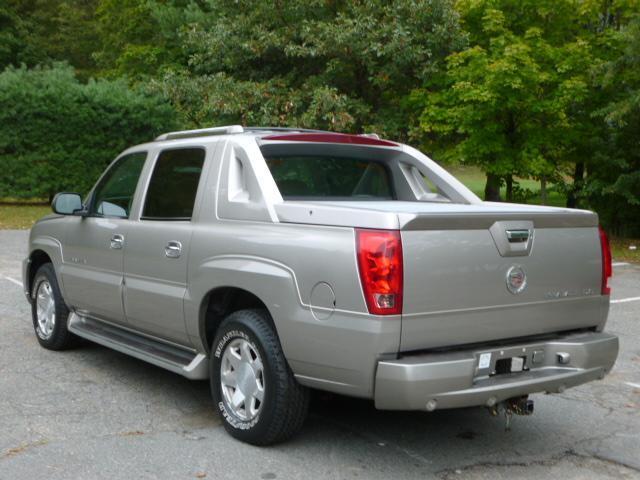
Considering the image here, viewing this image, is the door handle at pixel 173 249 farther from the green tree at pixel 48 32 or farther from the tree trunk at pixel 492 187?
the green tree at pixel 48 32

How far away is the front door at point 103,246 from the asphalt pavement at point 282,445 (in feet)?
1.92

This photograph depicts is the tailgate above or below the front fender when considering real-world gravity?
above

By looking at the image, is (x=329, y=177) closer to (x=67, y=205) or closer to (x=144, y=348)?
(x=144, y=348)

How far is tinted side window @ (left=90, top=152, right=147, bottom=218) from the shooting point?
6.05 metres

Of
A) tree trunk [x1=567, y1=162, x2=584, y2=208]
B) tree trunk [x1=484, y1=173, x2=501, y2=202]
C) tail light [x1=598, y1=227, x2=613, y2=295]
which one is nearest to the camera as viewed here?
tail light [x1=598, y1=227, x2=613, y2=295]

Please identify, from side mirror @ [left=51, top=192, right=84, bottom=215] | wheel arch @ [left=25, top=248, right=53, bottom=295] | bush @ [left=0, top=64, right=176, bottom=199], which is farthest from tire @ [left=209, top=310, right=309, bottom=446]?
bush @ [left=0, top=64, right=176, bottom=199]

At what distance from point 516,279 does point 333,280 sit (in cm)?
102

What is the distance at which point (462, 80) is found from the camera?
2034cm

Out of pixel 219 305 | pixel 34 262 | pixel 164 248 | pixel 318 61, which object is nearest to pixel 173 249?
pixel 164 248

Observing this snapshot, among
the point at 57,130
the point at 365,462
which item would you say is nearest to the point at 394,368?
the point at 365,462

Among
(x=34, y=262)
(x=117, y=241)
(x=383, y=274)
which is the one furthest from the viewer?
(x=34, y=262)

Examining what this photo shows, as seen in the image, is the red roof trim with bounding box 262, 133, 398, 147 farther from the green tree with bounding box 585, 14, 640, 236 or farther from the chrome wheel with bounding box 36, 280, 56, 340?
the green tree with bounding box 585, 14, 640, 236

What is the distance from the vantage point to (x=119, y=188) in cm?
625

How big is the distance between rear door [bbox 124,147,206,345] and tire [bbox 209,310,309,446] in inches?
19.2
